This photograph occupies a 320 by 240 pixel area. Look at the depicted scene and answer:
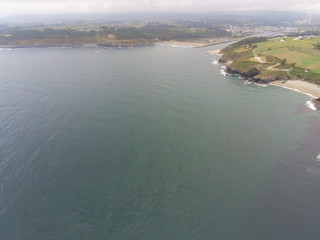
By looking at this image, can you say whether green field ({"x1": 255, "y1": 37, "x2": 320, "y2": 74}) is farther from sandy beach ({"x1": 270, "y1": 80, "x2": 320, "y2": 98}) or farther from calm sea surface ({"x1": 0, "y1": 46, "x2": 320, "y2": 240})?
calm sea surface ({"x1": 0, "y1": 46, "x2": 320, "y2": 240})

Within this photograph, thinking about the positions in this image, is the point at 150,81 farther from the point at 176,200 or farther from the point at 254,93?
the point at 176,200

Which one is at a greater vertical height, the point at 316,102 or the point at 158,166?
the point at 158,166

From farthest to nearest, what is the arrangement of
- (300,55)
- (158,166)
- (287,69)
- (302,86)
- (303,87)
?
(300,55), (287,69), (302,86), (303,87), (158,166)

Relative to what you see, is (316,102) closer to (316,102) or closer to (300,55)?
(316,102)

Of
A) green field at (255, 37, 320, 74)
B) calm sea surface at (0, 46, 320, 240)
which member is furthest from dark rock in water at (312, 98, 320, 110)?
green field at (255, 37, 320, 74)

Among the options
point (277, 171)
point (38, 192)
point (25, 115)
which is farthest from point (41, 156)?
point (277, 171)

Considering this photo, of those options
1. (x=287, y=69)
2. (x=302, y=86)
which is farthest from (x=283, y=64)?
(x=302, y=86)

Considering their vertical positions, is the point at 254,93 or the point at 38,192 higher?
the point at 38,192
